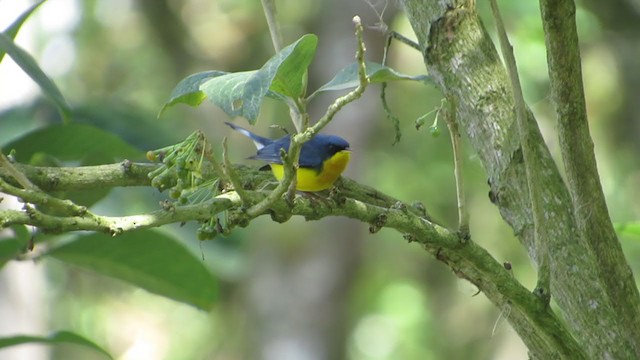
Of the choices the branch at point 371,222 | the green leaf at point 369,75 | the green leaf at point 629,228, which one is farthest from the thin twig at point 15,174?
the green leaf at point 629,228

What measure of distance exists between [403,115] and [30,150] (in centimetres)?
744

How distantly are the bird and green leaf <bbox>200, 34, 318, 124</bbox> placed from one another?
3.77ft

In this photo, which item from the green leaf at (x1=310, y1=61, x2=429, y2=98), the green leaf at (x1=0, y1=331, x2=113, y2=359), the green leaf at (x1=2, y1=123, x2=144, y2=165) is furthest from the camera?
the green leaf at (x1=2, y1=123, x2=144, y2=165)

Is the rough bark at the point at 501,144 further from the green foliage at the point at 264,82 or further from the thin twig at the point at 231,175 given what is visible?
the thin twig at the point at 231,175

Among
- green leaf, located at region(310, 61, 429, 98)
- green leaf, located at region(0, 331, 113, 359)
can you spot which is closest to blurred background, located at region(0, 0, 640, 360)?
green leaf, located at region(0, 331, 113, 359)

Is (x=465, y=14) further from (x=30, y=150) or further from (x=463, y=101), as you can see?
(x=30, y=150)

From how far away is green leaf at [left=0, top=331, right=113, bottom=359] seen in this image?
1.71 meters

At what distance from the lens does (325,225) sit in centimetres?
636

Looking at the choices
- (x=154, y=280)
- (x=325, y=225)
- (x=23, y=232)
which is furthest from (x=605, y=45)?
(x=23, y=232)

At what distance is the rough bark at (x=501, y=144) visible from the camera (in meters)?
1.40

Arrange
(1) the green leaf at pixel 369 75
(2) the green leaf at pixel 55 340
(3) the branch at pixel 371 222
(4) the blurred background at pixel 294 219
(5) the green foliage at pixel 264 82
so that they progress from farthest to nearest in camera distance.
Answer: (4) the blurred background at pixel 294 219, (2) the green leaf at pixel 55 340, (1) the green leaf at pixel 369 75, (5) the green foliage at pixel 264 82, (3) the branch at pixel 371 222

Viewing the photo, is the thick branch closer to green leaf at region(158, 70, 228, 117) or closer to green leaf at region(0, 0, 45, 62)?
green leaf at region(158, 70, 228, 117)

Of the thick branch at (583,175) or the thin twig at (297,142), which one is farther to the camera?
the thick branch at (583,175)

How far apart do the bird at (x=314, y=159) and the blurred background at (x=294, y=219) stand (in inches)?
14.8
